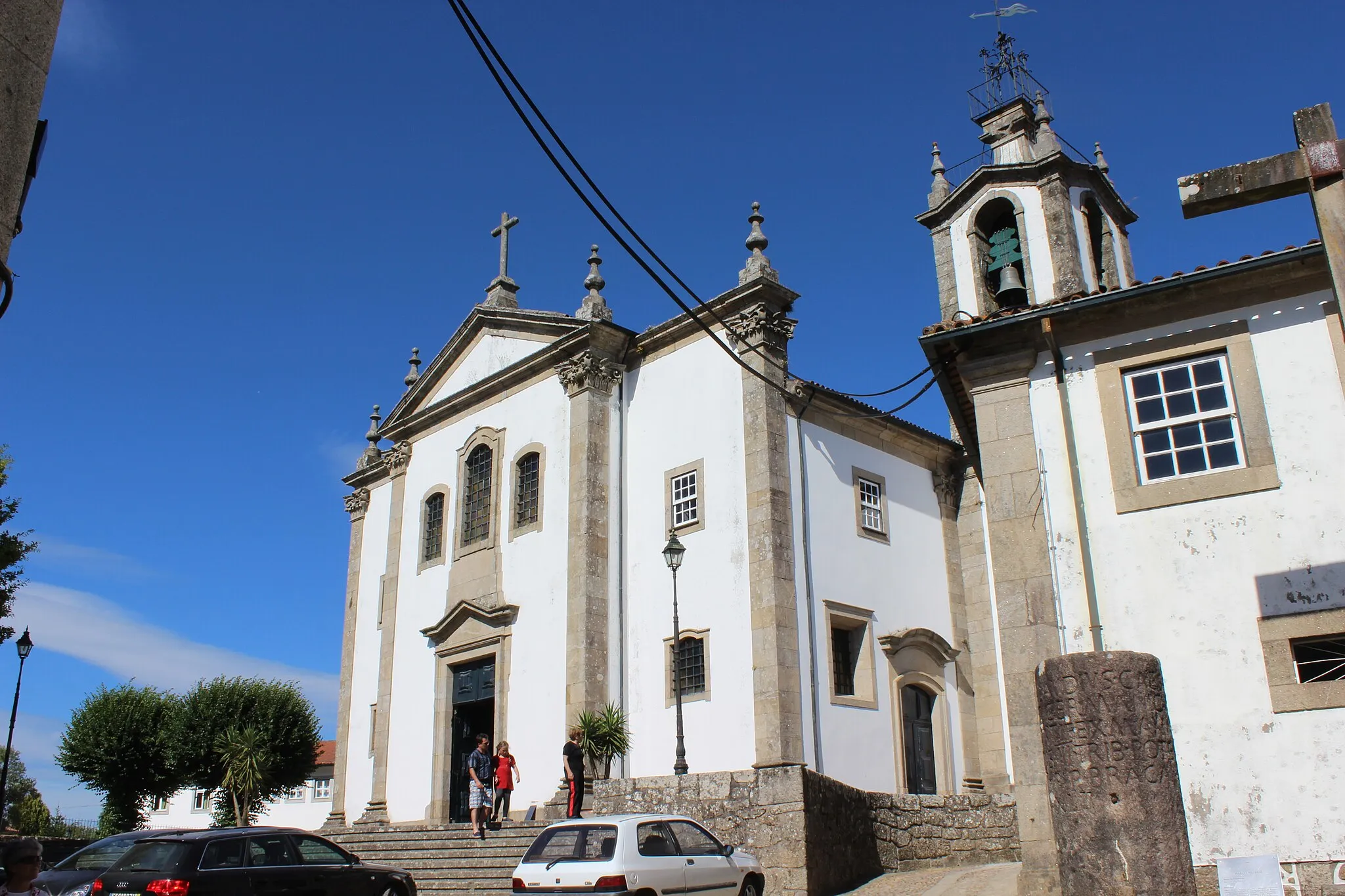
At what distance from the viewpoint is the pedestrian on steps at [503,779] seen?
1836 cm

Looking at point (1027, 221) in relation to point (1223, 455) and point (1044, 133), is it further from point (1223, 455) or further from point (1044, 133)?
point (1223, 455)

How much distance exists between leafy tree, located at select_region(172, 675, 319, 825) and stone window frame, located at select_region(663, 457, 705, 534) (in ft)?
65.0

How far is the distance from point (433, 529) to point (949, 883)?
48.0ft

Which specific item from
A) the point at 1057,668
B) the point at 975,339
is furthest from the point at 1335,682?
the point at 975,339

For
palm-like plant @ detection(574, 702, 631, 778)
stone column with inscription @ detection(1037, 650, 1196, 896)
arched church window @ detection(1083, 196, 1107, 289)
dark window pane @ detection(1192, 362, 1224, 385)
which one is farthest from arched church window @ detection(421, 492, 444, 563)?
stone column with inscription @ detection(1037, 650, 1196, 896)

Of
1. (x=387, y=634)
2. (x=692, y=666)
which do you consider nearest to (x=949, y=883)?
(x=692, y=666)

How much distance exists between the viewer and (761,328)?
19828 millimetres

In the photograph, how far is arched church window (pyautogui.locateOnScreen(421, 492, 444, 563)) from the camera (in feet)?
82.9

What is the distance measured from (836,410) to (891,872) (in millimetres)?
8407

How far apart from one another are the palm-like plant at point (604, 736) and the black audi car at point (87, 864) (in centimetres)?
796

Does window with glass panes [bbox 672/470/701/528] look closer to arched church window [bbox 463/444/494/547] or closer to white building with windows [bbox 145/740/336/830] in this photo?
arched church window [bbox 463/444/494/547]

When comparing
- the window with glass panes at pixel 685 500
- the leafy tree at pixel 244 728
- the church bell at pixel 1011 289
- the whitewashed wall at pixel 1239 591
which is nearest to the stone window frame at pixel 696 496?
the window with glass panes at pixel 685 500

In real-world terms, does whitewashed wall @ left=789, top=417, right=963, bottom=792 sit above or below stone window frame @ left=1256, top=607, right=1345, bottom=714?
above

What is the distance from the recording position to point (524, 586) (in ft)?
72.3
